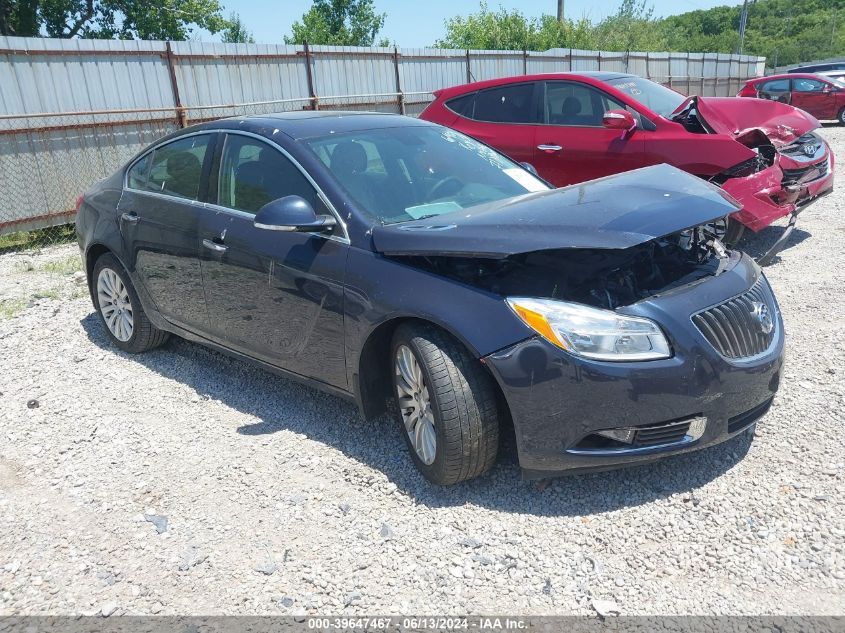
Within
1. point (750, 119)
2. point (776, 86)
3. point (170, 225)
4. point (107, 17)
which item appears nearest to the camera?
point (170, 225)

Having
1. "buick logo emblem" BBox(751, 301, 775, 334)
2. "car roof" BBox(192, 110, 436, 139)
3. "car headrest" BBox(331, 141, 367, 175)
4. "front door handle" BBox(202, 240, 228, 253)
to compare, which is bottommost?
"buick logo emblem" BBox(751, 301, 775, 334)

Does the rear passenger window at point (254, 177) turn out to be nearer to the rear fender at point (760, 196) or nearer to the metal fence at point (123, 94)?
the rear fender at point (760, 196)

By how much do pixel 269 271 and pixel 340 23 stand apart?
44740 mm

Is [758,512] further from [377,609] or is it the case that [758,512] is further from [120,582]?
[120,582]

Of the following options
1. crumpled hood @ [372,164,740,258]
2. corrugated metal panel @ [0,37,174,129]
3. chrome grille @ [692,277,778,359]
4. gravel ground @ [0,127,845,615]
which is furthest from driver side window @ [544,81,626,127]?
corrugated metal panel @ [0,37,174,129]

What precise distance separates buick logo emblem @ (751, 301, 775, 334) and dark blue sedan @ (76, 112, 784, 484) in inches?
0.5

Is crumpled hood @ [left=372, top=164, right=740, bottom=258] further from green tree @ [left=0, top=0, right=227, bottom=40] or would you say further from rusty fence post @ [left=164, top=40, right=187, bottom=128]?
green tree @ [left=0, top=0, right=227, bottom=40]

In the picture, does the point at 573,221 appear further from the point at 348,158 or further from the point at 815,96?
the point at 815,96

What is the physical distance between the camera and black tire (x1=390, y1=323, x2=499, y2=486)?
2.95 metres

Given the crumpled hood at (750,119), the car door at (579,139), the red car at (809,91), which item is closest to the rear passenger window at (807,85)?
the red car at (809,91)

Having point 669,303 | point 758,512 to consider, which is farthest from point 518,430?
point 758,512

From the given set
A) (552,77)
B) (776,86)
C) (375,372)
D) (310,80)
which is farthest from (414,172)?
(776,86)

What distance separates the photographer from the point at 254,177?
13.1 ft

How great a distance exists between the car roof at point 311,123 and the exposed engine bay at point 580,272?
1189mm
